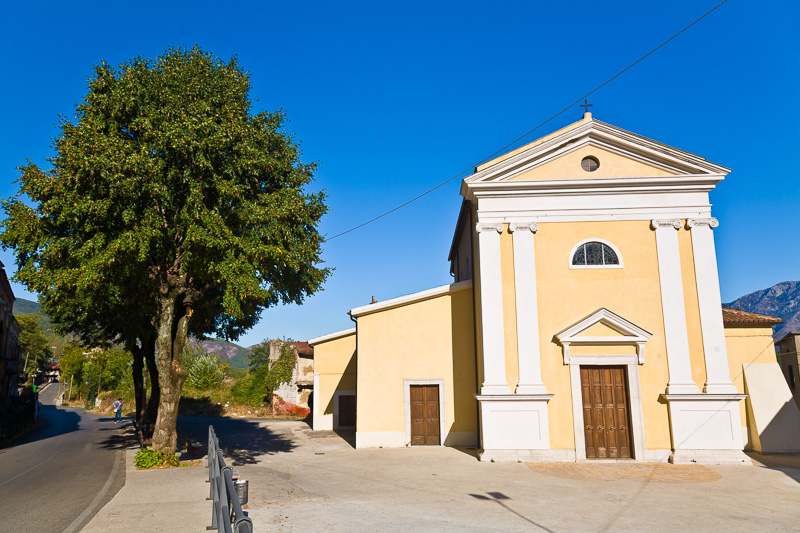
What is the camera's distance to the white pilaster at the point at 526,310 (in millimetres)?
14445

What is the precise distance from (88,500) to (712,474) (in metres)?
13.5

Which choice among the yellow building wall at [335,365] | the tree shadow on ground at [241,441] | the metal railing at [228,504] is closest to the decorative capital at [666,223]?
the metal railing at [228,504]

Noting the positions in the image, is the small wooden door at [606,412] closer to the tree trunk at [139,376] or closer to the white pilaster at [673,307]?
the white pilaster at [673,307]

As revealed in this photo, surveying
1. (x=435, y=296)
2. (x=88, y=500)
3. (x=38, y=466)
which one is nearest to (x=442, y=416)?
(x=435, y=296)

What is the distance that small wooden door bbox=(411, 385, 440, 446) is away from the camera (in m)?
16.8

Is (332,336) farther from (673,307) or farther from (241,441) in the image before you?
(673,307)

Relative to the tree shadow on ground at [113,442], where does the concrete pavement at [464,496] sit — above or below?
above

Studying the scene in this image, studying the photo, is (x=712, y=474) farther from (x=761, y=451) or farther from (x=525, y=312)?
(x=525, y=312)

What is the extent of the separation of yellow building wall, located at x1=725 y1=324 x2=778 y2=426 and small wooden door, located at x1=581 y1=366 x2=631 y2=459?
501 centimetres

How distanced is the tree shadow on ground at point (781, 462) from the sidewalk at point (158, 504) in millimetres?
12538

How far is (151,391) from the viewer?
62.6ft

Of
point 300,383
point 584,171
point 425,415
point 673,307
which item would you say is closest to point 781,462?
point 673,307

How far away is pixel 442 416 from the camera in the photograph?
16.8 m

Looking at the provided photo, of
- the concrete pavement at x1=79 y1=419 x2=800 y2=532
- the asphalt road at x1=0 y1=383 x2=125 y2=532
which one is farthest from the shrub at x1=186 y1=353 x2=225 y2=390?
the concrete pavement at x1=79 y1=419 x2=800 y2=532
